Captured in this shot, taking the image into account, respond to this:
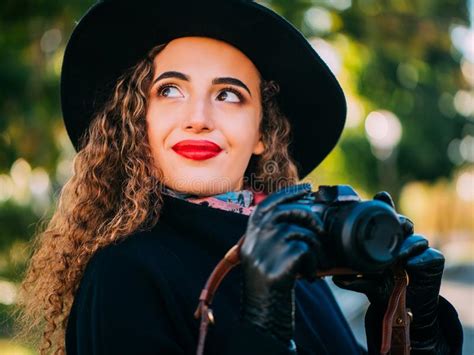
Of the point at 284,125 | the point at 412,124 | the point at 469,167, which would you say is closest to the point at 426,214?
the point at 469,167

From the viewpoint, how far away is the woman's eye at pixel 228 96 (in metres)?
2.37

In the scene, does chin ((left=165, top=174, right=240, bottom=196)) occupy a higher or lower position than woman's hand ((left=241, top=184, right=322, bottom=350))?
higher

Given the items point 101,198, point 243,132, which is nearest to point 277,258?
point 243,132

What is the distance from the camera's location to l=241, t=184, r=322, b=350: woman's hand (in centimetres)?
161

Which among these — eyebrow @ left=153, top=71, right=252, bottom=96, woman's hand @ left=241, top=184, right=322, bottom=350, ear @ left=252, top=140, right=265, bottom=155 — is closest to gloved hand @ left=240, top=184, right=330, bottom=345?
woman's hand @ left=241, top=184, right=322, bottom=350

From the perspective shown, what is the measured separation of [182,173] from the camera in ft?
7.57

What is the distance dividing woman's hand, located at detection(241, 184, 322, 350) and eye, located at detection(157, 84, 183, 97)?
78 centimetres

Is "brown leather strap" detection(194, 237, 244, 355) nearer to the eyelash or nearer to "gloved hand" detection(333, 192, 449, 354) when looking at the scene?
"gloved hand" detection(333, 192, 449, 354)

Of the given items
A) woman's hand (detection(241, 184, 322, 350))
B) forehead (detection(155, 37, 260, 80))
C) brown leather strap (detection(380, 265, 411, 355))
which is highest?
forehead (detection(155, 37, 260, 80))

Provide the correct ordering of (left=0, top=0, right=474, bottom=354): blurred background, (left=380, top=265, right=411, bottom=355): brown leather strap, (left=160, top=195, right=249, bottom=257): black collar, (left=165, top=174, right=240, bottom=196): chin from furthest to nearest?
(left=0, top=0, right=474, bottom=354): blurred background
(left=165, top=174, right=240, bottom=196): chin
(left=160, top=195, right=249, bottom=257): black collar
(left=380, top=265, right=411, bottom=355): brown leather strap

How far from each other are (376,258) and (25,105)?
567 cm

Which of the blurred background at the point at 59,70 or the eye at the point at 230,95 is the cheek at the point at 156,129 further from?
the blurred background at the point at 59,70

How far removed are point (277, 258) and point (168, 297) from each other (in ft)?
1.69

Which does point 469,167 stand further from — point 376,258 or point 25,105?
point 376,258
